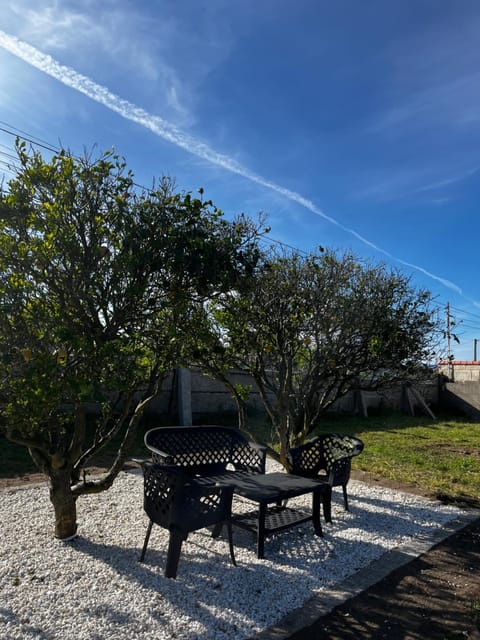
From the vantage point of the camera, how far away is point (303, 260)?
468 centimetres

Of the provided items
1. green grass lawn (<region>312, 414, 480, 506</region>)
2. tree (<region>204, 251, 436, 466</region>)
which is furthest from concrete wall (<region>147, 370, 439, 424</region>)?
tree (<region>204, 251, 436, 466</region>)

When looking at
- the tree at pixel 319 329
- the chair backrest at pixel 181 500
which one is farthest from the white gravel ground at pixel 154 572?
the tree at pixel 319 329

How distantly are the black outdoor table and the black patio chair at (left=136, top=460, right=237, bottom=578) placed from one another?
207mm

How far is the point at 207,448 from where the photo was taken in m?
4.36

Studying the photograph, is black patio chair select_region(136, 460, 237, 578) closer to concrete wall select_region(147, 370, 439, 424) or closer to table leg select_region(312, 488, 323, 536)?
table leg select_region(312, 488, 323, 536)

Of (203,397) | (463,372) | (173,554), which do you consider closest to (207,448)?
(173,554)

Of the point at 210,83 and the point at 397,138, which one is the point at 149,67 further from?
the point at 397,138

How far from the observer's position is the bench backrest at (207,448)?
4094 millimetres

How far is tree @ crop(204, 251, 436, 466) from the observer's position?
452cm

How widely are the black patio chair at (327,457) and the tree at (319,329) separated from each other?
29cm

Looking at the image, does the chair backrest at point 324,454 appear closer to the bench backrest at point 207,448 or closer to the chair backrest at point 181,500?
the bench backrest at point 207,448

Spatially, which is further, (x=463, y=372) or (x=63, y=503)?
(x=463, y=372)

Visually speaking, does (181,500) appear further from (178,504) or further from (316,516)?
(316,516)

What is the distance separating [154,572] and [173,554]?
10.8 inches
